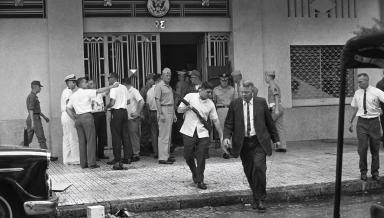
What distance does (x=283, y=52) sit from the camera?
49.9 ft

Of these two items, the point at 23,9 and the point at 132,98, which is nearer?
the point at 132,98

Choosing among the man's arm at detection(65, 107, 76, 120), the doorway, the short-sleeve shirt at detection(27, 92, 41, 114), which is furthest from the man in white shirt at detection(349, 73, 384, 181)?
the short-sleeve shirt at detection(27, 92, 41, 114)

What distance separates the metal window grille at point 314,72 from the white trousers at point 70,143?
6379 millimetres

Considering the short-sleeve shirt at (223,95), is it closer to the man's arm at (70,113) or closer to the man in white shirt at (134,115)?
the man in white shirt at (134,115)

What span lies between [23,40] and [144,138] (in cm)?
368

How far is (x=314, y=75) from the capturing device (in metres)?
15.7

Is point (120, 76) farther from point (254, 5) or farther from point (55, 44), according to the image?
point (254, 5)

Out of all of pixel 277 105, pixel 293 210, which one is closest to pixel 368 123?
pixel 293 210

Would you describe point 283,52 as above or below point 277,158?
above

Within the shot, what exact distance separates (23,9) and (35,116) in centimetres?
278

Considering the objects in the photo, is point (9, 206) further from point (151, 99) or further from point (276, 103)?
point (276, 103)

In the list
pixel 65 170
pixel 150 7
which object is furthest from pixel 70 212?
pixel 150 7

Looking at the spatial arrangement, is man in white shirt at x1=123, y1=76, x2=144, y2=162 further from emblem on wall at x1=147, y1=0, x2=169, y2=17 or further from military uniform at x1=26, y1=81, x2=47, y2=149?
emblem on wall at x1=147, y1=0, x2=169, y2=17

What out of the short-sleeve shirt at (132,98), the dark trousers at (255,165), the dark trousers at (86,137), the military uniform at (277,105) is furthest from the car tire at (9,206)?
the military uniform at (277,105)
